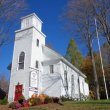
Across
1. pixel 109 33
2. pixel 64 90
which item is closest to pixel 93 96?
pixel 64 90

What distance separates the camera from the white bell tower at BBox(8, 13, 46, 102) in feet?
69.5

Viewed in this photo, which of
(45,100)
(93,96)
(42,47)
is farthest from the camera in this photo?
(93,96)

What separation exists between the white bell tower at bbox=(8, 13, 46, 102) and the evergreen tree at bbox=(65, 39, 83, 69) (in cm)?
1906

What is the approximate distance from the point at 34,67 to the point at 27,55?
176 cm

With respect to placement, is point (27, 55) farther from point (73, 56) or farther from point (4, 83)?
point (4, 83)

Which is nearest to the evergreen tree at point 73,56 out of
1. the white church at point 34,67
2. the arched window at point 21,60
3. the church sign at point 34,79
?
the white church at point 34,67

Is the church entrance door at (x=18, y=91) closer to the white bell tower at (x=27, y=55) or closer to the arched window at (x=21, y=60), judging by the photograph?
the white bell tower at (x=27, y=55)

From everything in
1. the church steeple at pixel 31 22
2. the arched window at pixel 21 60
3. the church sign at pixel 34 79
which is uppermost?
the church steeple at pixel 31 22

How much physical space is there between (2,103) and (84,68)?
26220 millimetres

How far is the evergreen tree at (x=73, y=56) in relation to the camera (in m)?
43.1

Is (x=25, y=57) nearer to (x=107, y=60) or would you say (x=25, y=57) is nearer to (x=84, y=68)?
(x=84, y=68)

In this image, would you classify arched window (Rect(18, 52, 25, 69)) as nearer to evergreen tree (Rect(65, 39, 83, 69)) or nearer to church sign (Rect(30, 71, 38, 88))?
church sign (Rect(30, 71, 38, 88))

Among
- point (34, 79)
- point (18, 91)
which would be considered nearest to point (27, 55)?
point (34, 79)

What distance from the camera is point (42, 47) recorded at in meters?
24.8
